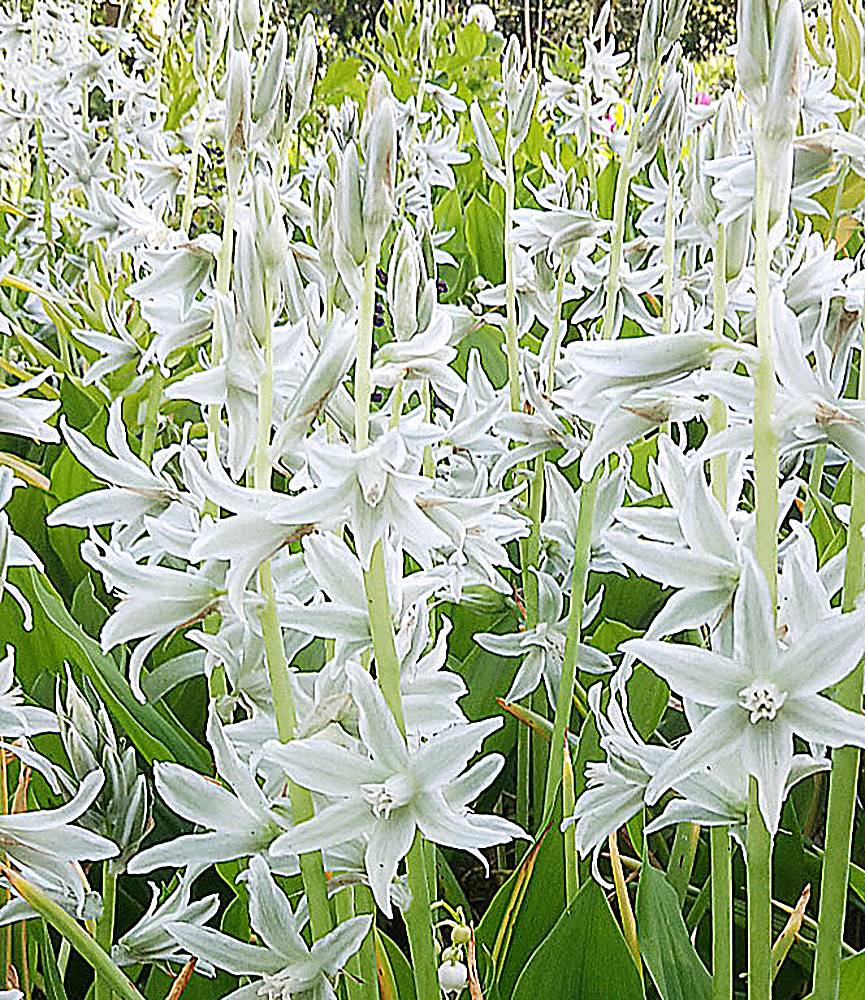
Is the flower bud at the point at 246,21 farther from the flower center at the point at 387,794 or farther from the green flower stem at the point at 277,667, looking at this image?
the flower center at the point at 387,794

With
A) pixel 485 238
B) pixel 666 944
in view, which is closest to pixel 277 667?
pixel 666 944

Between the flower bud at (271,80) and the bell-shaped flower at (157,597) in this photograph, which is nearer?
the bell-shaped flower at (157,597)

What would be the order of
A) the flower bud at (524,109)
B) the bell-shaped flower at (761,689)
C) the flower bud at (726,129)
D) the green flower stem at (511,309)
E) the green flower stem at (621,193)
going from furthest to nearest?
the flower bud at (524,109)
the green flower stem at (511,309)
the green flower stem at (621,193)
the flower bud at (726,129)
the bell-shaped flower at (761,689)

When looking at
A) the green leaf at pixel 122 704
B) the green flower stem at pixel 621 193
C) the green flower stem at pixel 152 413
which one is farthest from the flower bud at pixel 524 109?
the green leaf at pixel 122 704

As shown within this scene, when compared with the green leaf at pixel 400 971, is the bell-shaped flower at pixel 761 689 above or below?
above

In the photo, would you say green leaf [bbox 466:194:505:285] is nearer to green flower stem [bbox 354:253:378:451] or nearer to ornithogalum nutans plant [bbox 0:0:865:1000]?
ornithogalum nutans plant [bbox 0:0:865:1000]

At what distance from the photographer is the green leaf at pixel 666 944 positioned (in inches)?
37.4

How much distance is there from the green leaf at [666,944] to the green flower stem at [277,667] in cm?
27

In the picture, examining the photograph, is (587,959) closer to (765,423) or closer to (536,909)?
(536,909)

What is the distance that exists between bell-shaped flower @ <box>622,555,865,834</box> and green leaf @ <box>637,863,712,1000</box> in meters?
0.30

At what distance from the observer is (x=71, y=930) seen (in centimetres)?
79

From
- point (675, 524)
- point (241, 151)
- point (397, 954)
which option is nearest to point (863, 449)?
point (675, 524)

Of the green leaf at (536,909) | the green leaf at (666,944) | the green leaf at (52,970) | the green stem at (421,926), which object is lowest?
the green leaf at (52,970)

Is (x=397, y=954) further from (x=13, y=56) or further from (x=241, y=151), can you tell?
(x=13, y=56)
